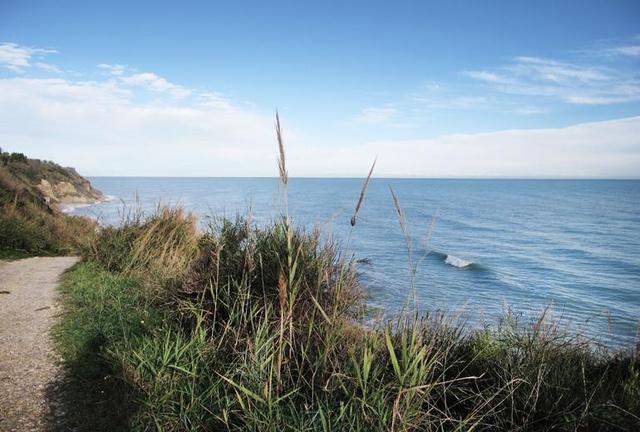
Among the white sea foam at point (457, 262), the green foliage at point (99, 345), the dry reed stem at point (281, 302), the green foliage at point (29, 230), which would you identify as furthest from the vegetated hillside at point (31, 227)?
the white sea foam at point (457, 262)

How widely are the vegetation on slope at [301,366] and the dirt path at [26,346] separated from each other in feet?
0.85

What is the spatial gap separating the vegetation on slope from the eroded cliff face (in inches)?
1555

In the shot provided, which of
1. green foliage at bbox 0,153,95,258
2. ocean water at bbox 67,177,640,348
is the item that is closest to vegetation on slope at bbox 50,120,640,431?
ocean water at bbox 67,177,640,348

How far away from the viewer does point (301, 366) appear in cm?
329

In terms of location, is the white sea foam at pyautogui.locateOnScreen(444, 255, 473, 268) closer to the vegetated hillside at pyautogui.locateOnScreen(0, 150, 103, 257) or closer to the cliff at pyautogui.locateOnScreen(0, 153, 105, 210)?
the vegetated hillside at pyautogui.locateOnScreen(0, 150, 103, 257)

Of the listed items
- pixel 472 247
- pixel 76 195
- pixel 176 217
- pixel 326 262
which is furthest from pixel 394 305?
pixel 76 195

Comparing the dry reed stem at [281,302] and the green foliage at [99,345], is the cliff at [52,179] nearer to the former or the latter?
the green foliage at [99,345]

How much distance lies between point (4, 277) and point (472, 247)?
29.3 metres

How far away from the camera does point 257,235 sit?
5453 millimetres

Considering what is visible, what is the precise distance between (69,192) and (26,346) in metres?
48.7

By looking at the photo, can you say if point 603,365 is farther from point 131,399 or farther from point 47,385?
point 47,385

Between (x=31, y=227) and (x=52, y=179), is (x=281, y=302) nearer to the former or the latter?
(x=31, y=227)

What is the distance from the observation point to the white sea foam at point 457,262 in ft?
78.6

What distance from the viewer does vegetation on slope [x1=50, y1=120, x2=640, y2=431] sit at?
2.80 m
